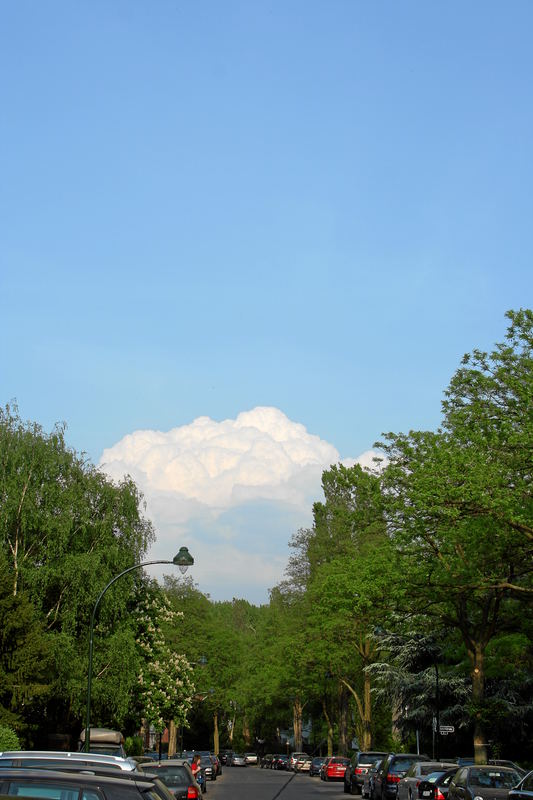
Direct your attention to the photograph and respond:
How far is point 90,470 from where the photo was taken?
4828 cm

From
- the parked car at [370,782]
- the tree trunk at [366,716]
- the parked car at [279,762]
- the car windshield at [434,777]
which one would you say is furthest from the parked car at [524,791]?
the parked car at [279,762]

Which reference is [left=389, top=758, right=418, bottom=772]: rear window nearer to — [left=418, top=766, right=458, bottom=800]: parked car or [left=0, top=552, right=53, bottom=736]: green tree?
[left=418, top=766, right=458, bottom=800]: parked car

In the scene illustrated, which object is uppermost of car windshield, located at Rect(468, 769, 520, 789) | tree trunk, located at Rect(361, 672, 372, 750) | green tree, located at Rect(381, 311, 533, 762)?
green tree, located at Rect(381, 311, 533, 762)

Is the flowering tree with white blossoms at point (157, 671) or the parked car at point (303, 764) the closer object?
the flowering tree with white blossoms at point (157, 671)

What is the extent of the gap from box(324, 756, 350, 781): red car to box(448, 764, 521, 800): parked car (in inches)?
1478

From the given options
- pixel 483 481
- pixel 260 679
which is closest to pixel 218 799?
pixel 483 481

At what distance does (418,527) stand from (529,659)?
17.9 m

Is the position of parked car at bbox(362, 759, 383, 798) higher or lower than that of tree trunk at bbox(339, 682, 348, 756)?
lower

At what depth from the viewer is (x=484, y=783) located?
2016 cm

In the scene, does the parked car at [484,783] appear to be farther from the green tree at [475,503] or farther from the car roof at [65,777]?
the car roof at [65,777]

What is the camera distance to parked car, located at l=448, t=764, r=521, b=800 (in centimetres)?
1948

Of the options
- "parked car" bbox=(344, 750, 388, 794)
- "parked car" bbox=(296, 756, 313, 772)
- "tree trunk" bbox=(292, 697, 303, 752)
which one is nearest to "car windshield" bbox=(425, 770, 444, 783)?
"parked car" bbox=(344, 750, 388, 794)

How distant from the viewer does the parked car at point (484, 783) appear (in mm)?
19484

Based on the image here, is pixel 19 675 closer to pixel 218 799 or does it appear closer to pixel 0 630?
pixel 0 630
